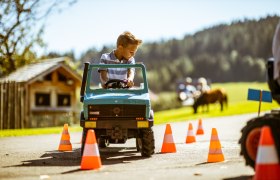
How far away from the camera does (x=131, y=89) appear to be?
10.6 metres

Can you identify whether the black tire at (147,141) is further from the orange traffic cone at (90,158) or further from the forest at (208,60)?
the forest at (208,60)

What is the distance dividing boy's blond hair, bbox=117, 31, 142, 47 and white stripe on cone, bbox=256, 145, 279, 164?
5.11 m

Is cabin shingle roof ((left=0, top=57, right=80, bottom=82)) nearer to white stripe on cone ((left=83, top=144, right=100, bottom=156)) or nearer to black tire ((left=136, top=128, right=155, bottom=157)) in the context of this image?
black tire ((left=136, top=128, right=155, bottom=157))

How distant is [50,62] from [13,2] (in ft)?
17.2

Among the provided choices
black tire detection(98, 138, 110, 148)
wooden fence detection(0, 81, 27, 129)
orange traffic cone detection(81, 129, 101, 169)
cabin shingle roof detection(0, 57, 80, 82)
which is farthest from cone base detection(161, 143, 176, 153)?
cabin shingle roof detection(0, 57, 80, 82)

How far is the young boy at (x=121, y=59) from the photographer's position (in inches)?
420

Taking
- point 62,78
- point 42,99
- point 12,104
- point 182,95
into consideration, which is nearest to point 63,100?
point 62,78

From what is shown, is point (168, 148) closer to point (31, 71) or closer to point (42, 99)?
point (31, 71)

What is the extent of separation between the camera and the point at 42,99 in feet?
133

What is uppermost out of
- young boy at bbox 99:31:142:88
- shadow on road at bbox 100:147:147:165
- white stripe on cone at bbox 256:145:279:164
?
young boy at bbox 99:31:142:88

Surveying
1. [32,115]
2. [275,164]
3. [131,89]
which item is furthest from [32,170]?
[32,115]

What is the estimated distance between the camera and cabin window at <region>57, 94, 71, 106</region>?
41.9 metres

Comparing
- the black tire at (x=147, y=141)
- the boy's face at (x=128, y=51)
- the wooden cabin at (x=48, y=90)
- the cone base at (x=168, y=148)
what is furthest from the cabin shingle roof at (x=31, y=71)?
the black tire at (x=147, y=141)

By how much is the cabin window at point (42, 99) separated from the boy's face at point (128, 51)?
99.1 feet
